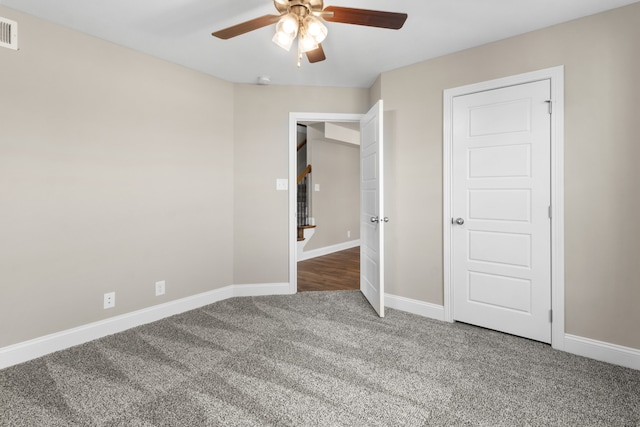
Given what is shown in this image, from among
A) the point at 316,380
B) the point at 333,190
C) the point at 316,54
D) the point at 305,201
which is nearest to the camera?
the point at 316,380

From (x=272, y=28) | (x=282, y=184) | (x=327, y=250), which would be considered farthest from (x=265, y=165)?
(x=327, y=250)

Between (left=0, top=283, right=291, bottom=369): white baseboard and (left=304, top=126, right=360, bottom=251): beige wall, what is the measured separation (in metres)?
2.27

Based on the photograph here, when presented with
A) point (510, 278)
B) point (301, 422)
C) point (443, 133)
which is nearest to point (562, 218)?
point (510, 278)

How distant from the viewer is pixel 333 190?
655cm

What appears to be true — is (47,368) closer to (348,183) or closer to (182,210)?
(182,210)

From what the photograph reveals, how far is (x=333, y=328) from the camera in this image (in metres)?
2.81

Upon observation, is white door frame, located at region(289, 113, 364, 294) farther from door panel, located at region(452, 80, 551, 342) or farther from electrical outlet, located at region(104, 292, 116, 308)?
electrical outlet, located at region(104, 292, 116, 308)

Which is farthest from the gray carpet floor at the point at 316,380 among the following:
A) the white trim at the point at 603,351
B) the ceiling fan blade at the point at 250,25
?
the ceiling fan blade at the point at 250,25

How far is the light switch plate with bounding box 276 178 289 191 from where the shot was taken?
3.75 metres

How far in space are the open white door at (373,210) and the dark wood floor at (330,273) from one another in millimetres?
570

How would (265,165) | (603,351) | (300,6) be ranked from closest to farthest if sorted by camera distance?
(300,6) → (603,351) → (265,165)

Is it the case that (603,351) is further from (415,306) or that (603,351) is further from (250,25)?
(250,25)

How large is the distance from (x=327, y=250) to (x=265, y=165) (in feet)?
10.1

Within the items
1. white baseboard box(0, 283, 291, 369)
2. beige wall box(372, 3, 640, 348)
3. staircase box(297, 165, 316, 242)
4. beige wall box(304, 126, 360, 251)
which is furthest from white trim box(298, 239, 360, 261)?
beige wall box(372, 3, 640, 348)
